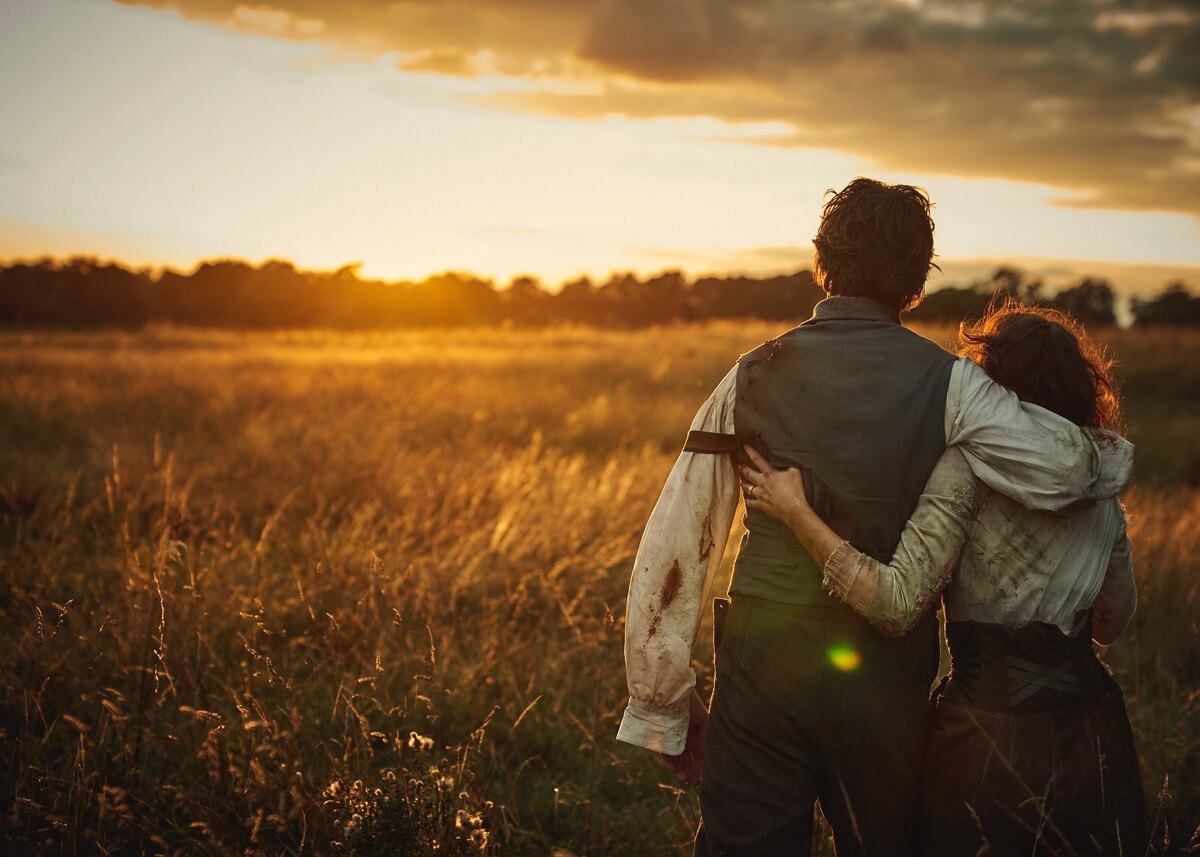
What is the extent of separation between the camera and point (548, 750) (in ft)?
11.8

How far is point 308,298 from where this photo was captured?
53312 millimetres

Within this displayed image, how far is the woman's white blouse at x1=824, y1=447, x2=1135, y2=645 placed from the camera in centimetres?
178

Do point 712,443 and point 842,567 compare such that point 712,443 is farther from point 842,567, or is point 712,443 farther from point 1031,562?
point 1031,562

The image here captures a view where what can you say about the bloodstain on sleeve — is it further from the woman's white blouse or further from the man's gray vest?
the woman's white blouse

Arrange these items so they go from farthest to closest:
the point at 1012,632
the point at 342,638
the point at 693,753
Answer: the point at 342,638
the point at 693,753
the point at 1012,632

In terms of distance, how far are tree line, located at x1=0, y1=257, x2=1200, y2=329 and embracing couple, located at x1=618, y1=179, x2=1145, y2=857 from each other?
36.3 meters

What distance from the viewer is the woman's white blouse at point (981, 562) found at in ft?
5.85

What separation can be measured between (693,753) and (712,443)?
84cm

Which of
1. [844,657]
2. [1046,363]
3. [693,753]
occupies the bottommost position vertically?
[693,753]

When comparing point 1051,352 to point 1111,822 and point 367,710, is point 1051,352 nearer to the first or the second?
point 1111,822

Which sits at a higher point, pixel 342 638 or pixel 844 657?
pixel 844 657

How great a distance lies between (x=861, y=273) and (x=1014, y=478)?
0.59m

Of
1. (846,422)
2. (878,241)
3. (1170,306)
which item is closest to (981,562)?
(846,422)

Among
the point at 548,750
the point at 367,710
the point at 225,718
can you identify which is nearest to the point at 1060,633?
the point at 548,750
